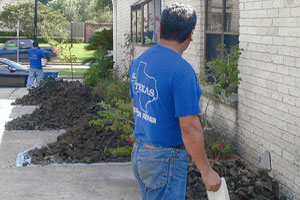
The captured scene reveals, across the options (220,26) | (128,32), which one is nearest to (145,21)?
(128,32)

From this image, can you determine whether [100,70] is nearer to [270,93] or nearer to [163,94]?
[270,93]

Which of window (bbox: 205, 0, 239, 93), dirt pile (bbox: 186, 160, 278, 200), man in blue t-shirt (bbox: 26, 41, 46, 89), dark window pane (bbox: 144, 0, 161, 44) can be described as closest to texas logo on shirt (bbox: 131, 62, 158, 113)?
dirt pile (bbox: 186, 160, 278, 200)

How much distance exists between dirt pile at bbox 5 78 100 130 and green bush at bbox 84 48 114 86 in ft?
7.30

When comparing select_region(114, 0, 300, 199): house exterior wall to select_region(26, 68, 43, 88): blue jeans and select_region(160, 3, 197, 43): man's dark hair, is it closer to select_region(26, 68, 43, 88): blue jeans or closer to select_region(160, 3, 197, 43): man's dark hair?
select_region(160, 3, 197, 43): man's dark hair

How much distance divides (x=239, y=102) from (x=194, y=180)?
1424 millimetres

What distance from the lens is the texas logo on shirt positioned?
3.03 metres

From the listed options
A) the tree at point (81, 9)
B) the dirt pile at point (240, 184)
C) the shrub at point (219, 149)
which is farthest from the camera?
the tree at point (81, 9)

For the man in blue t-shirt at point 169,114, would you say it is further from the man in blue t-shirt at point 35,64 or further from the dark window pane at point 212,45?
the man in blue t-shirt at point 35,64

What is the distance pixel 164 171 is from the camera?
121 inches

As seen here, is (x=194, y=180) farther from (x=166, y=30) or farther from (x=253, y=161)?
(x=166, y=30)

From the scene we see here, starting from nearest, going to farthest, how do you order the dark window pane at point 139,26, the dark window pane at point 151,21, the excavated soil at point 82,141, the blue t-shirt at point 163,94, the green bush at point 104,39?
1. the blue t-shirt at point 163,94
2. the excavated soil at point 82,141
3. the dark window pane at point 151,21
4. the dark window pane at point 139,26
5. the green bush at point 104,39

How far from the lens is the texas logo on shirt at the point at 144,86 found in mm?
3033

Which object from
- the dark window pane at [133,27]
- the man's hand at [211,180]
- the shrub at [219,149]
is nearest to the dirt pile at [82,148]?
the shrub at [219,149]

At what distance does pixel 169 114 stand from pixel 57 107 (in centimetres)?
865
